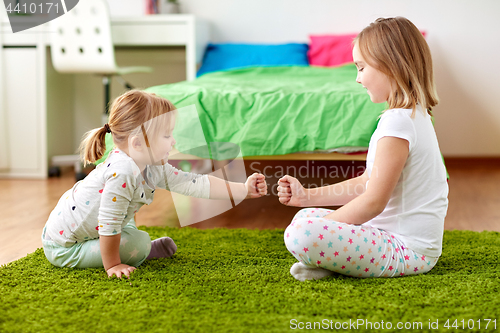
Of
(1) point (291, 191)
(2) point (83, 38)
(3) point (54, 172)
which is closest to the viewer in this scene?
(1) point (291, 191)

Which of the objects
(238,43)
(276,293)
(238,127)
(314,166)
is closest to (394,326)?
(276,293)

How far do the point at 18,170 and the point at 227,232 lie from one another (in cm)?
164

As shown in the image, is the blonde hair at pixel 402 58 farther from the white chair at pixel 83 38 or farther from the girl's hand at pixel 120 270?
the white chair at pixel 83 38

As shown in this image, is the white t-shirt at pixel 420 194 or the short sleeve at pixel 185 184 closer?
the white t-shirt at pixel 420 194

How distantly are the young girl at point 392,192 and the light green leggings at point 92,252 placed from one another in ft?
1.15

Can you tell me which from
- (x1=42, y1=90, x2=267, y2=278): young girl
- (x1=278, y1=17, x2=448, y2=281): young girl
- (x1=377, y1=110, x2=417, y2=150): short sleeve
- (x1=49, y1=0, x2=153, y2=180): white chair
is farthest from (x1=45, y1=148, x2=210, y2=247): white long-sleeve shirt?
(x1=49, y1=0, x2=153, y2=180): white chair

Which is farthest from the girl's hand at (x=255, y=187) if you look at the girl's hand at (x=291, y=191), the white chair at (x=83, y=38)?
the white chair at (x=83, y=38)

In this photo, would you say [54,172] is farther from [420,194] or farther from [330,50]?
[420,194]

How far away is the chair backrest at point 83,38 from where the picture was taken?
244 centimetres

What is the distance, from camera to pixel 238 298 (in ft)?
2.97

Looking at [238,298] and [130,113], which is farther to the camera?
[130,113]

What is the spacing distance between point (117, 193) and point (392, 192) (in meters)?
0.58

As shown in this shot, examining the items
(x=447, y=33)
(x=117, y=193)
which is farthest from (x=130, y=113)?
(x=447, y=33)

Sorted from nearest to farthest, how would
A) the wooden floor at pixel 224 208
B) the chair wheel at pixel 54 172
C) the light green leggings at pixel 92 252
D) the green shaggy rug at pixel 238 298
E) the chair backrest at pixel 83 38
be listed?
1. the green shaggy rug at pixel 238 298
2. the light green leggings at pixel 92 252
3. the wooden floor at pixel 224 208
4. the chair backrest at pixel 83 38
5. the chair wheel at pixel 54 172
